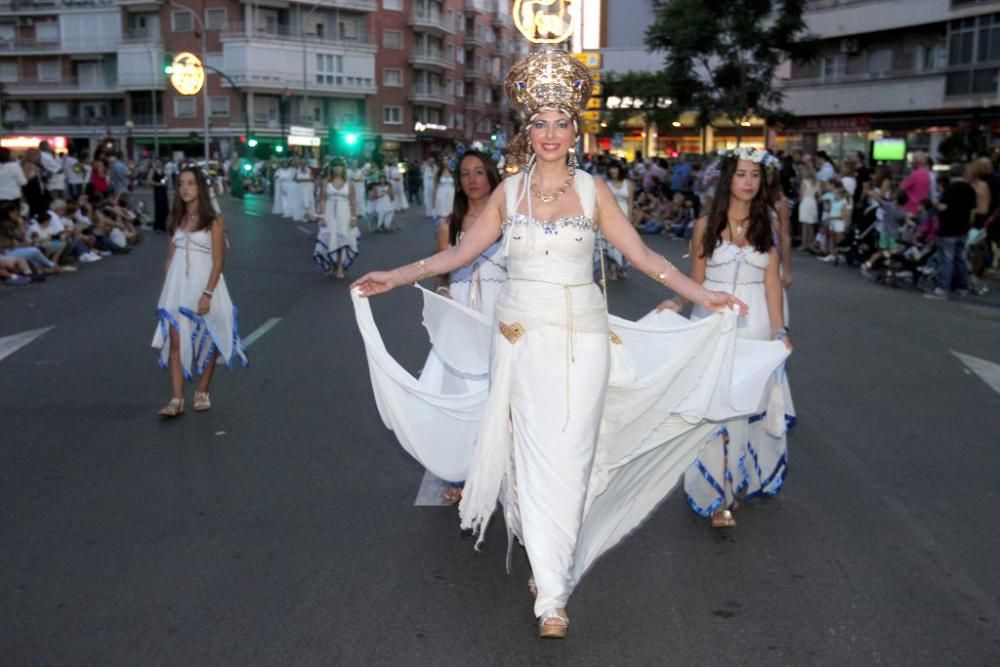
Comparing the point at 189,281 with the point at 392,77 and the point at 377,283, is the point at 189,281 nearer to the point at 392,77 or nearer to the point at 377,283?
the point at 377,283

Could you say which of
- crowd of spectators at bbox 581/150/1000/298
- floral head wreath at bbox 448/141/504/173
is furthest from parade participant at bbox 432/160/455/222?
floral head wreath at bbox 448/141/504/173

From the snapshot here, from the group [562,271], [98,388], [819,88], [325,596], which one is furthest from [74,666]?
[819,88]

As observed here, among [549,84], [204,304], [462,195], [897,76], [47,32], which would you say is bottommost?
[204,304]

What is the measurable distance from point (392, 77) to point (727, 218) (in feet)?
260

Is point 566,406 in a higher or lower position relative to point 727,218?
lower

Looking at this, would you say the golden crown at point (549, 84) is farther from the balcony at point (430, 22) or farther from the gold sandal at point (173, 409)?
the balcony at point (430, 22)

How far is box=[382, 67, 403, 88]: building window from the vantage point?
3241 inches

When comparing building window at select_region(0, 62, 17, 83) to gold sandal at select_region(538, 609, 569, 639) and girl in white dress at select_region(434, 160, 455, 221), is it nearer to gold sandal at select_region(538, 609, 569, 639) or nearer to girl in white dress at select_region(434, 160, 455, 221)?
girl in white dress at select_region(434, 160, 455, 221)

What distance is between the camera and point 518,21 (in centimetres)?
834

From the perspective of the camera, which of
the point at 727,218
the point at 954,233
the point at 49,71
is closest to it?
the point at 727,218

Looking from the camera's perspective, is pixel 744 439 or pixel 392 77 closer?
pixel 744 439

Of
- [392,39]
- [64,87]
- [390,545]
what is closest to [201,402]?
[390,545]

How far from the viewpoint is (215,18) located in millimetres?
75062

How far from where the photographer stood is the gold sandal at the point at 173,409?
811 centimetres
